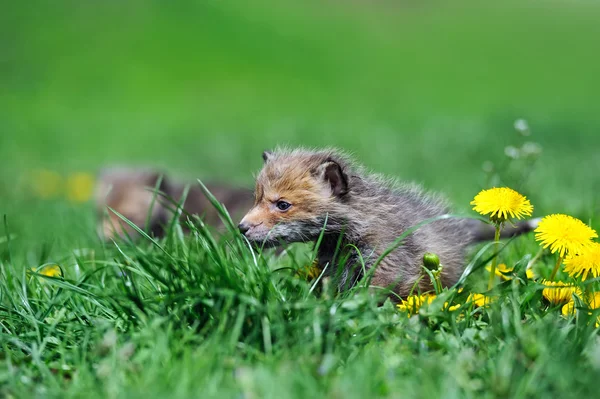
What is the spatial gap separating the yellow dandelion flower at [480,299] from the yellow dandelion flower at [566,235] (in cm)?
33

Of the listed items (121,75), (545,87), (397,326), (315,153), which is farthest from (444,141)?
(121,75)

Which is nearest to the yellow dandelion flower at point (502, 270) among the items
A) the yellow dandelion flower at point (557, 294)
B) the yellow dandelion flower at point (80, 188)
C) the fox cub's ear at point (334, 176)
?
the yellow dandelion flower at point (557, 294)

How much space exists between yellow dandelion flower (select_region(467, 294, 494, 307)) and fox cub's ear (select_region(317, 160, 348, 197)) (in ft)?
2.71

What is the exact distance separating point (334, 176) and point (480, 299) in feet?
2.98

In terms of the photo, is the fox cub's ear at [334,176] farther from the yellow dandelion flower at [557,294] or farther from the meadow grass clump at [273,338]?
the yellow dandelion flower at [557,294]

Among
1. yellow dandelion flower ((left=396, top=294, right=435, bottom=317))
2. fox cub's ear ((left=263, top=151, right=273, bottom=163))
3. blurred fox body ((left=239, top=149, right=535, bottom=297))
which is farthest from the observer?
fox cub's ear ((left=263, top=151, right=273, bottom=163))

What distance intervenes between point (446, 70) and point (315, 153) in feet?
50.1

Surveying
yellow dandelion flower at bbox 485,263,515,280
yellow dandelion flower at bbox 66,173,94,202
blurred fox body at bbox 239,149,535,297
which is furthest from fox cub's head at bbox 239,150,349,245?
yellow dandelion flower at bbox 66,173,94,202

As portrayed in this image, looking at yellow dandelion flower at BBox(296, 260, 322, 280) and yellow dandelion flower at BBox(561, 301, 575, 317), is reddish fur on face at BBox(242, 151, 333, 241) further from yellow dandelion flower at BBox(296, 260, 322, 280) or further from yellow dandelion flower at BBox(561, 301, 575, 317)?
yellow dandelion flower at BBox(561, 301, 575, 317)

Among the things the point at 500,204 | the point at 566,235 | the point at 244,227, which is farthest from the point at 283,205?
the point at 566,235

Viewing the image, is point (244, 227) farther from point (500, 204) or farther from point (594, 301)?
point (594, 301)

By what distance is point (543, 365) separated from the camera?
2.31m

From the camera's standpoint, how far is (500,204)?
3.03 metres

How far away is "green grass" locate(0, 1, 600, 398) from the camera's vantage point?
2.43 meters
